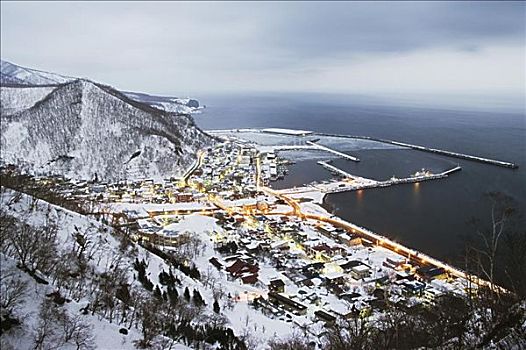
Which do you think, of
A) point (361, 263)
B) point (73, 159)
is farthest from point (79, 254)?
point (73, 159)

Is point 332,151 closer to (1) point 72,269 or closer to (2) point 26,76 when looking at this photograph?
(1) point 72,269

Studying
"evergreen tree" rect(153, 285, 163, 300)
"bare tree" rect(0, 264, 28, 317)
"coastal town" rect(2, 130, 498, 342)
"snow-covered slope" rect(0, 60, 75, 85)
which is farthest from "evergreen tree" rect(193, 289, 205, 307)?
"snow-covered slope" rect(0, 60, 75, 85)

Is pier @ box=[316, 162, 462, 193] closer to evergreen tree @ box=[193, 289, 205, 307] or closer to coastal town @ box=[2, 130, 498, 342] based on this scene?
coastal town @ box=[2, 130, 498, 342]

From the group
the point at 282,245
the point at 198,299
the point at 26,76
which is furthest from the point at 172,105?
the point at 198,299

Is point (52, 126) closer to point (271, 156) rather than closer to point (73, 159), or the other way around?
point (73, 159)

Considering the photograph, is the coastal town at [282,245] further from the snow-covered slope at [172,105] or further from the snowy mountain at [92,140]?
the snow-covered slope at [172,105]

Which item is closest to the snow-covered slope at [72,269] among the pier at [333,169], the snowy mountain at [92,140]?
the snowy mountain at [92,140]
